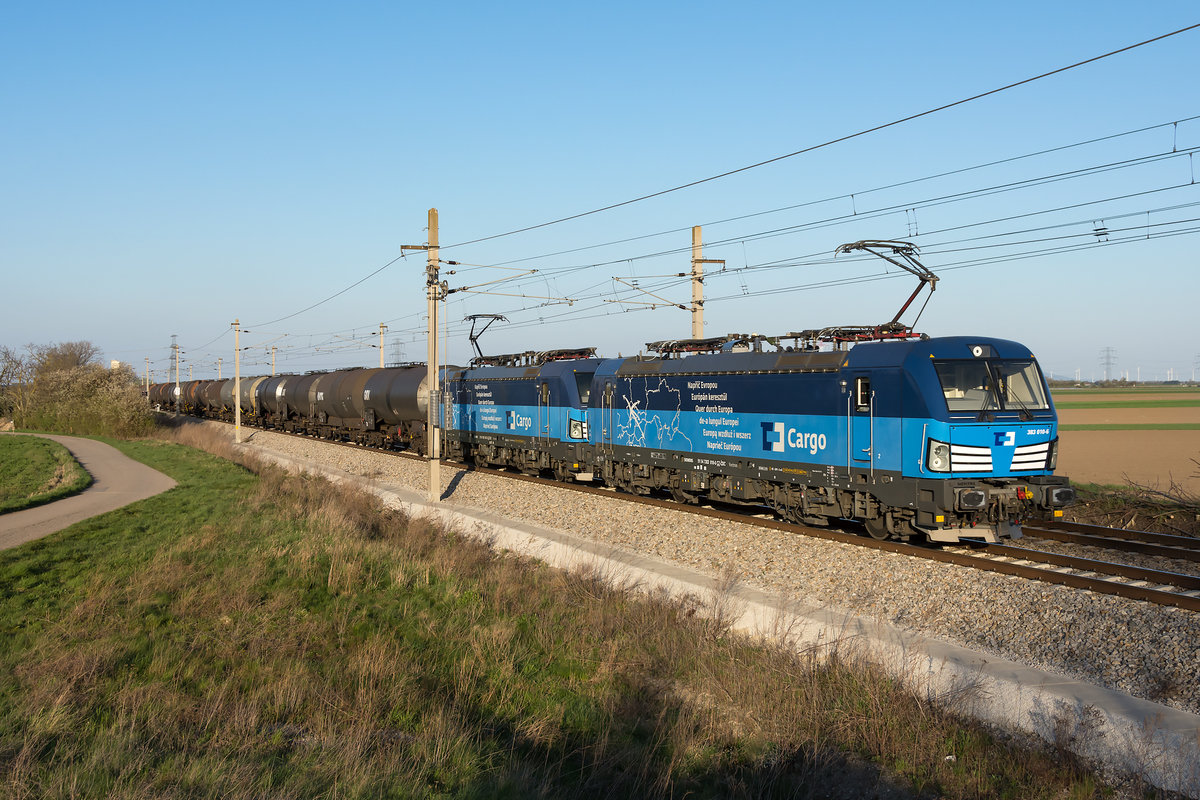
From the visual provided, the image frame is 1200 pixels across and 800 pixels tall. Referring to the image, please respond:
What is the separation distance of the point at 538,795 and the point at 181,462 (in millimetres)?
31005

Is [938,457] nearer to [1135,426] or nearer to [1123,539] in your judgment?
[1123,539]

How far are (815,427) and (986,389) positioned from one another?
3231mm

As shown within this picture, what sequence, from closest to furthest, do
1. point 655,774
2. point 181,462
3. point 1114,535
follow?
1. point 655,774
2. point 1114,535
3. point 181,462

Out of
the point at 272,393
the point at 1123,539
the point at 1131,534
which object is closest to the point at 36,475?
the point at 272,393

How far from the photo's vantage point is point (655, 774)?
7.69 metres

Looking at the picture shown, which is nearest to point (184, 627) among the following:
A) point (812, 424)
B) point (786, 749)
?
point (786, 749)

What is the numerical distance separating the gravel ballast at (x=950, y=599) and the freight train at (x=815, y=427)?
1.20m

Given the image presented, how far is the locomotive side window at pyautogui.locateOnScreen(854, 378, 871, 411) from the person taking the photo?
1516 cm

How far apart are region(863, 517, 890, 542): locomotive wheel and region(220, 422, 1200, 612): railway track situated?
271 millimetres

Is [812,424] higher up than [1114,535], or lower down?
higher up

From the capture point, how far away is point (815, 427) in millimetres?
16375

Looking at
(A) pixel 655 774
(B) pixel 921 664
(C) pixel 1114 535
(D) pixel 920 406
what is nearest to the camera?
(A) pixel 655 774

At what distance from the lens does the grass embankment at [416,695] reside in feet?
23.0

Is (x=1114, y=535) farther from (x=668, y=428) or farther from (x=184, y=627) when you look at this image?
(x=184, y=627)
